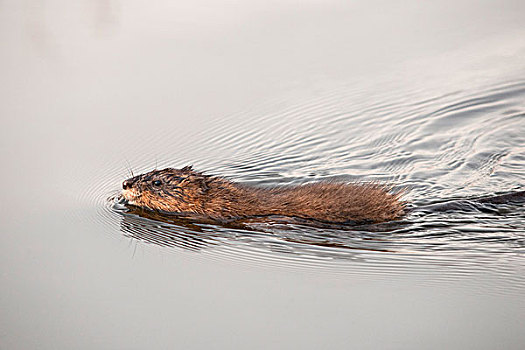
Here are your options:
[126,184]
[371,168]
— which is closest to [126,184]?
[126,184]

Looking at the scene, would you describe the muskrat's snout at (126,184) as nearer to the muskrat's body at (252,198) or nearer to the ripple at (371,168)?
the muskrat's body at (252,198)

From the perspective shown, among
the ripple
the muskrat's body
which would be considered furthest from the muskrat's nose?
the ripple

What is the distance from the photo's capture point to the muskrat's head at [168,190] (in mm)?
6082

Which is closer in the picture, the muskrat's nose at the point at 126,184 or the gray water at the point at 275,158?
the gray water at the point at 275,158

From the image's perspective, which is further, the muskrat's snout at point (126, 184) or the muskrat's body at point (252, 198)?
the muskrat's snout at point (126, 184)

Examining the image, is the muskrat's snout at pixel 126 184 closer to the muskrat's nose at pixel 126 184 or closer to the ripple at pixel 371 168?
the muskrat's nose at pixel 126 184

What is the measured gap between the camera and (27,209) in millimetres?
5914

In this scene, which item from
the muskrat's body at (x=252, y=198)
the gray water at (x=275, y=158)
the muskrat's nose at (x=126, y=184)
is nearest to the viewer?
the gray water at (x=275, y=158)

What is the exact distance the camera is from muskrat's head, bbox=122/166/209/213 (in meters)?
6.08

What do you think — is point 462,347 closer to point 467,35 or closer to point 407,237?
point 407,237

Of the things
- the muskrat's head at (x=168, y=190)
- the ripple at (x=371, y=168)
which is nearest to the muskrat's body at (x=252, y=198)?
the muskrat's head at (x=168, y=190)

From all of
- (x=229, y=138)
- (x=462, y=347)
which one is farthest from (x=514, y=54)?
(x=462, y=347)

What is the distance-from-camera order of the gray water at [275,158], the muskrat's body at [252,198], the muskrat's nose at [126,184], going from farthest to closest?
the muskrat's nose at [126,184]
the muskrat's body at [252,198]
the gray water at [275,158]

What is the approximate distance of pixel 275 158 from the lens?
271 inches
